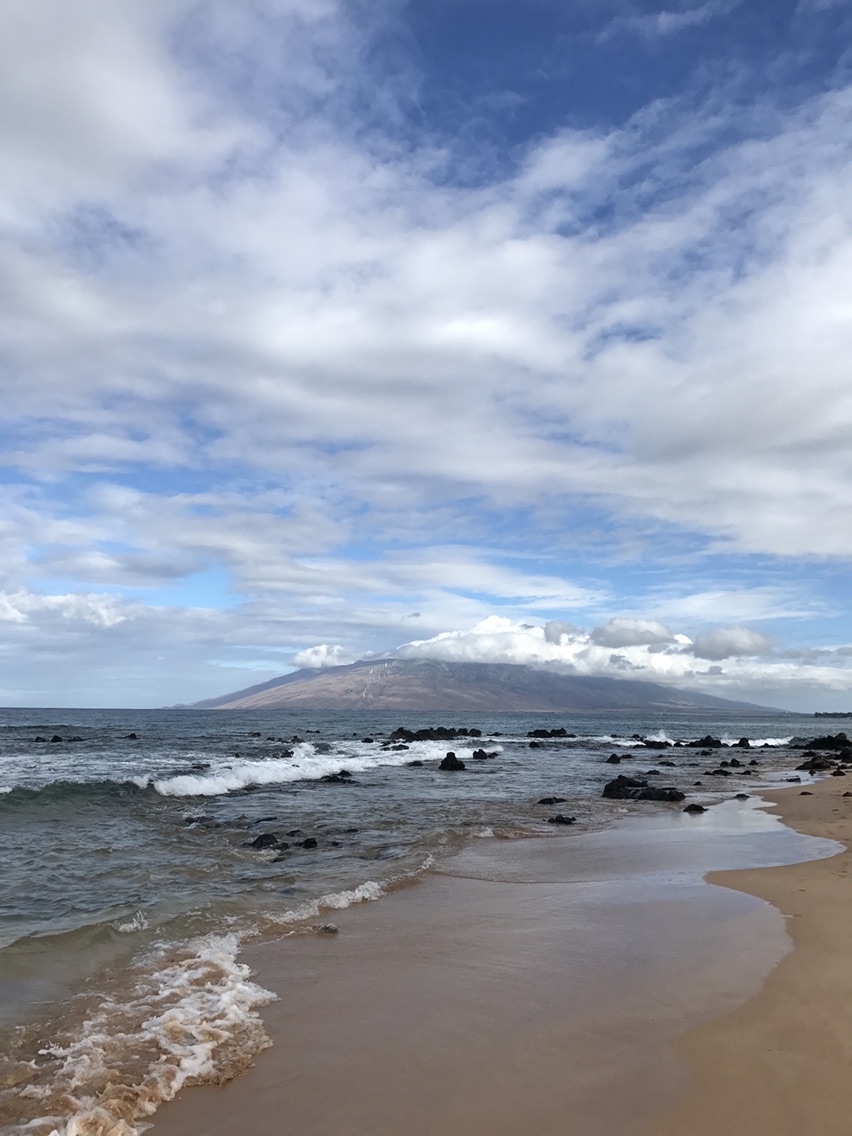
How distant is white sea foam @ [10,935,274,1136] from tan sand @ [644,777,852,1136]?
351 centimetres

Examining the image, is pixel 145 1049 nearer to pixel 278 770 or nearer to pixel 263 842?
pixel 263 842

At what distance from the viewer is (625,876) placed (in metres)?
12.3

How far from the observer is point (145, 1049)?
6121 mm

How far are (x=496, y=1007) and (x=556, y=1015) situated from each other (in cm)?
58

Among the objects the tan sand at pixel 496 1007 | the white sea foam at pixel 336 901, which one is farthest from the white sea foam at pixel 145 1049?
the white sea foam at pixel 336 901

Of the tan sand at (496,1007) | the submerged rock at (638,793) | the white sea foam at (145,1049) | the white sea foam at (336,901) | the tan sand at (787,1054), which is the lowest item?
the submerged rock at (638,793)

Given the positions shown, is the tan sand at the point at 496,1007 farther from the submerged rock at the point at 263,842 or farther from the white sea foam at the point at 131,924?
the submerged rock at the point at 263,842

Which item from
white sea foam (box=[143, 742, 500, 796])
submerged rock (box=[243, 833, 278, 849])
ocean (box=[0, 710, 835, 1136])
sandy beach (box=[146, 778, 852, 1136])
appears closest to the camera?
sandy beach (box=[146, 778, 852, 1136])

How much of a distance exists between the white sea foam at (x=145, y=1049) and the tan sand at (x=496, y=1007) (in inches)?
8.9

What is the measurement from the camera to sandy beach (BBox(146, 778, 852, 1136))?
4.94 meters

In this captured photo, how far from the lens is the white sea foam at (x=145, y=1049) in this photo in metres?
5.16

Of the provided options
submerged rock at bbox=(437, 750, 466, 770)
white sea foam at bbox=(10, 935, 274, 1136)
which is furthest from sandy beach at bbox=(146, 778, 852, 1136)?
submerged rock at bbox=(437, 750, 466, 770)

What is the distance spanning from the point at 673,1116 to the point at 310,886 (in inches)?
319

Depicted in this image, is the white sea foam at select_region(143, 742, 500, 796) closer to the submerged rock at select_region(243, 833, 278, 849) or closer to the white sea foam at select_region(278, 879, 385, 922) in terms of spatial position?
the submerged rock at select_region(243, 833, 278, 849)
